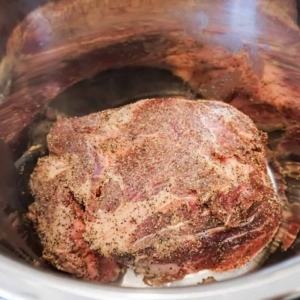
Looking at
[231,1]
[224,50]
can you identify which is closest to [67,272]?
[224,50]

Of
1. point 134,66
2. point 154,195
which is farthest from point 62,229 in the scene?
point 134,66

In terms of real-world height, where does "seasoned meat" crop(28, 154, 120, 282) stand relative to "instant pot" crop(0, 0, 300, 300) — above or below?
below

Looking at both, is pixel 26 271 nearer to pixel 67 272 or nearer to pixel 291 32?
pixel 67 272

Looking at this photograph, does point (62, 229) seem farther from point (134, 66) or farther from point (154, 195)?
point (134, 66)

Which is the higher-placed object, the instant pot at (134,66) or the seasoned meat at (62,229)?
the instant pot at (134,66)

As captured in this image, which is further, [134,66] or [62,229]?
[134,66]
